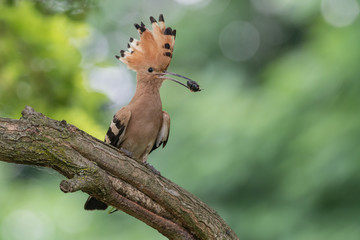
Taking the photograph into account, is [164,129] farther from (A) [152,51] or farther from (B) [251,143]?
(B) [251,143]

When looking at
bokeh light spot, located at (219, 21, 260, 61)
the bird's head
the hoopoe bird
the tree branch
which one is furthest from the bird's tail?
bokeh light spot, located at (219, 21, 260, 61)

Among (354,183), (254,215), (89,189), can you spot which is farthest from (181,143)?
(89,189)

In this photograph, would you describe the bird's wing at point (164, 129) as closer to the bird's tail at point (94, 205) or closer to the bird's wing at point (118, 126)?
the bird's wing at point (118, 126)

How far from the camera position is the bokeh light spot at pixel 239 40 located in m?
8.53

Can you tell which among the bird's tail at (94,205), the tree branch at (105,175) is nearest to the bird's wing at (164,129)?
the bird's tail at (94,205)

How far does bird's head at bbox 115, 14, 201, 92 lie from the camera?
3.26 meters

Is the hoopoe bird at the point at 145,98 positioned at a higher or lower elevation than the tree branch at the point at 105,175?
higher

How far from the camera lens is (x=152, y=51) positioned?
3385 mm

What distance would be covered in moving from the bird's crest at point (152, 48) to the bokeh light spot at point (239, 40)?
5093mm

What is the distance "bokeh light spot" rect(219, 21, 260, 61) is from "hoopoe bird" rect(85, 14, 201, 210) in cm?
511

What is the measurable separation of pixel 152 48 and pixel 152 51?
0.03m

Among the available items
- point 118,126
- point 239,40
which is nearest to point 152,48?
point 118,126

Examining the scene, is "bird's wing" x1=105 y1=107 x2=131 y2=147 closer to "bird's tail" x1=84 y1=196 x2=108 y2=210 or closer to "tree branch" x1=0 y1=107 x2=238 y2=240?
"bird's tail" x1=84 y1=196 x2=108 y2=210

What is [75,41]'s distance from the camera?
3.18 metres
